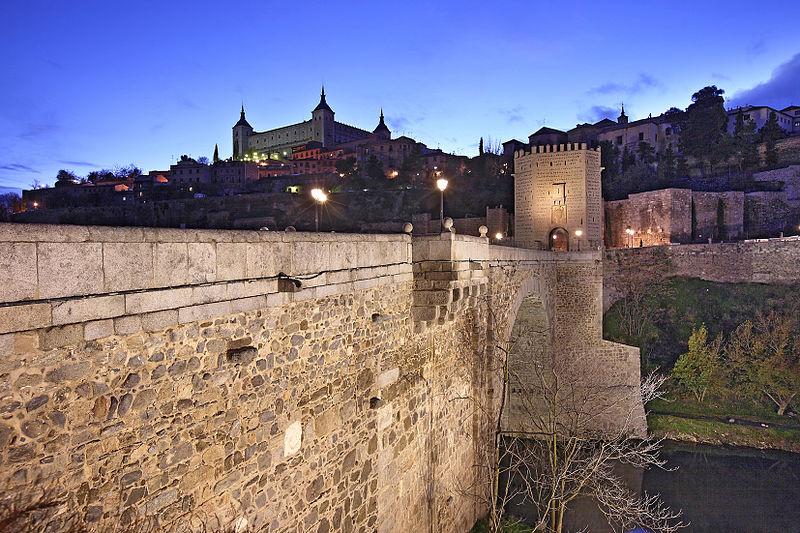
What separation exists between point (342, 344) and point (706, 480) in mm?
17596

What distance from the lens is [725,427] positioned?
65.1 feet

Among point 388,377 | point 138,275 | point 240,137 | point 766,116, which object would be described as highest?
point 240,137

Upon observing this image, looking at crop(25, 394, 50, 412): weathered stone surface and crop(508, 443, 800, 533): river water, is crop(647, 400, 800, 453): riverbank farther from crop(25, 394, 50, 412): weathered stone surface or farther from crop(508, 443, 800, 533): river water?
crop(25, 394, 50, 412): weathered stone surface

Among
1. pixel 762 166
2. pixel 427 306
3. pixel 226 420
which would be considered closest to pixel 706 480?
pixel 427 306

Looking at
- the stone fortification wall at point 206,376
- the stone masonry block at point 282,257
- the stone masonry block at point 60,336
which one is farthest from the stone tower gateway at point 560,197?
the stone masonry block at point 60,336

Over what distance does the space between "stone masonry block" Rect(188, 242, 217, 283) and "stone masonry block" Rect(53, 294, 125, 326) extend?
57 centimetres

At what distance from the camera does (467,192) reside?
176ft

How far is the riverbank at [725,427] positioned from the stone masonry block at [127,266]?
20.9m

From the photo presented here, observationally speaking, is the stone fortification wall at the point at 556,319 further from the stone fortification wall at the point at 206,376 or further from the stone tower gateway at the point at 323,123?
the stone tower gateway at the point at 323,123

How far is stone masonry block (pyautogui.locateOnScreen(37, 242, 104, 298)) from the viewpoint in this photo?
2.68m

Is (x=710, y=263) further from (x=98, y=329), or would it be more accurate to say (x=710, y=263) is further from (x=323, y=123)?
(x=323, y=123)

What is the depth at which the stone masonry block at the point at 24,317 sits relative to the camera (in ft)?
8.21

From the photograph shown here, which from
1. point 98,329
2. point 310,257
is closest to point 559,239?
point 310,257

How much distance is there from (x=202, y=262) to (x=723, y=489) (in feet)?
A: 64.0
